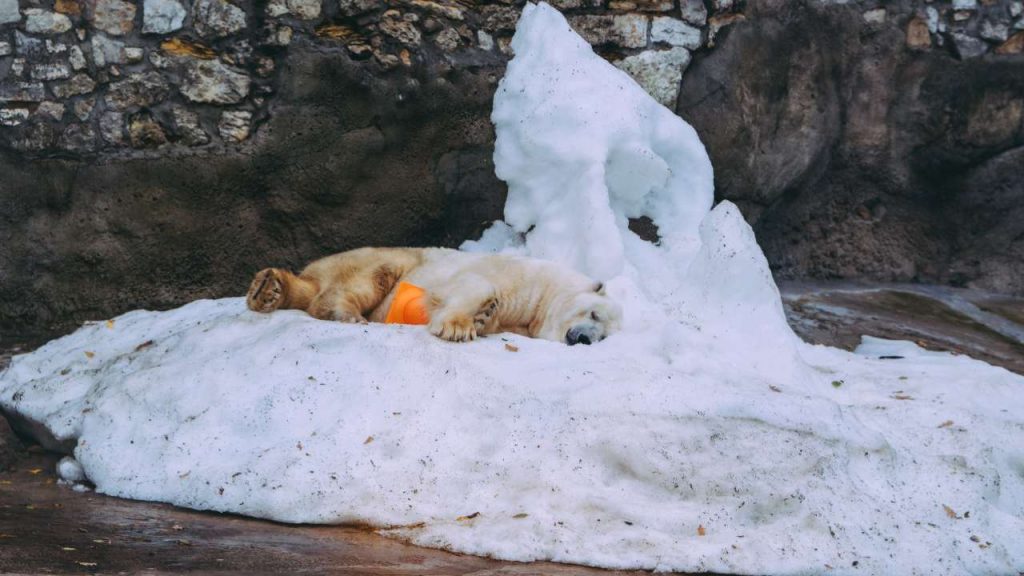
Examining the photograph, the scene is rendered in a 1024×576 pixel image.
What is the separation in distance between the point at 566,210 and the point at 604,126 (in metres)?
0.57

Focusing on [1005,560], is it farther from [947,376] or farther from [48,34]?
[48,34]

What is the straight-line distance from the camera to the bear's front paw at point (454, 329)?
4.77 metres

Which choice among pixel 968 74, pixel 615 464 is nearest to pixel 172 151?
pixel 615 464

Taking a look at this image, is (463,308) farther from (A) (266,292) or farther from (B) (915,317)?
(B) (915,317)

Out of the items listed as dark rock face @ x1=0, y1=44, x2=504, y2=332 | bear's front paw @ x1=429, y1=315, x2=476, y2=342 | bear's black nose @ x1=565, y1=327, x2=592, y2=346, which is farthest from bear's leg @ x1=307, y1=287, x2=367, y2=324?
bear's black nose @ x1=565, y1=327, x2=592, y2=346

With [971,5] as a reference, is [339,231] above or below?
below

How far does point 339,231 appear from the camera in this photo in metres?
6.20

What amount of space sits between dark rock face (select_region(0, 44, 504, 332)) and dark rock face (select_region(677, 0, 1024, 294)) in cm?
187

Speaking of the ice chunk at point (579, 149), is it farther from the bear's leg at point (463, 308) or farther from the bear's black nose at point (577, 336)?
the bear's black nose at point (577, 336)

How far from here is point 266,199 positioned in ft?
19.7

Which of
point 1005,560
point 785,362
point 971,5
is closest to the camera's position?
point 1005,560

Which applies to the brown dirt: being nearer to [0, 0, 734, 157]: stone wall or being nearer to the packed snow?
the packed snow

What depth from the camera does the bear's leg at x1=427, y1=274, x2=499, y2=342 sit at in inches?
189

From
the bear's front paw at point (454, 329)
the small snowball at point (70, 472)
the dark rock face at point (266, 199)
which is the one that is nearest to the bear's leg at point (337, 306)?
the bear's front paw at point (454, 329)
